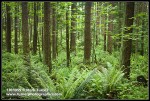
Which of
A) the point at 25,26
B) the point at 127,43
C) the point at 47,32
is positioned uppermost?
the point at 25,26

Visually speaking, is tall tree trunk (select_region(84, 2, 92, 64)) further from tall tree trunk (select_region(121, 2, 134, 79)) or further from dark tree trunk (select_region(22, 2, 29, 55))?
tall tree trunk (select_region(121, 2, 134, 79))

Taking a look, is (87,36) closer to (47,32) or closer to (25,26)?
(47,32)

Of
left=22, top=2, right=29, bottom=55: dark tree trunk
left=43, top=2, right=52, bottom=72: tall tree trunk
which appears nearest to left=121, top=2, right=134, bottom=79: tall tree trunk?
left=43, top=2, right=52, bottom=72: tall tree trunk

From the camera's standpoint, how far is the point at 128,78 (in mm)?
10086

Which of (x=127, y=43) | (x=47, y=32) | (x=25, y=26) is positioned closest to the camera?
(x=127, y=43)

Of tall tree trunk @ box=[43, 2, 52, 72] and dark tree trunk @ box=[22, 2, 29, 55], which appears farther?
dark tree trunk @ box=[22, 2, 29, 55]

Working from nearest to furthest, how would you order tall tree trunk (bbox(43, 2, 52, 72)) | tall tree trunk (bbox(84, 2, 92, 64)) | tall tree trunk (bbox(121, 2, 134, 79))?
tall tree trunk (bbox(121, 2, 134, 79)) < tall tree trunk (bbox(43, 2, 52, 72)) < tall tree trunk (bbox(84, 2, 92, 64))

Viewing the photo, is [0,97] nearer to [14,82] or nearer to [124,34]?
[14,82]

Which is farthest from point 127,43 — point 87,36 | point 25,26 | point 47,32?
point 25,26

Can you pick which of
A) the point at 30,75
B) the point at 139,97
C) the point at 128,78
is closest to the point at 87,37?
the point at 128,78

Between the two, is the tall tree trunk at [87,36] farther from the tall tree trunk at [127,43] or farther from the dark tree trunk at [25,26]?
the tall tree trunk at [127,43]

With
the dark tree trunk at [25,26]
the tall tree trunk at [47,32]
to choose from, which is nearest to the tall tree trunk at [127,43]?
the tall tree trunk at [47,32]

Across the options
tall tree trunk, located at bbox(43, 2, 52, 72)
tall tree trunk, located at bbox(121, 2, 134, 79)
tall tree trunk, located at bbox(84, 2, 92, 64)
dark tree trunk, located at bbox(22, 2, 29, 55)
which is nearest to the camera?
tall tree trunk, located at bbox(121, 2, 134, 79)

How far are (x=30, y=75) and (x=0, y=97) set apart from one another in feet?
7.40
